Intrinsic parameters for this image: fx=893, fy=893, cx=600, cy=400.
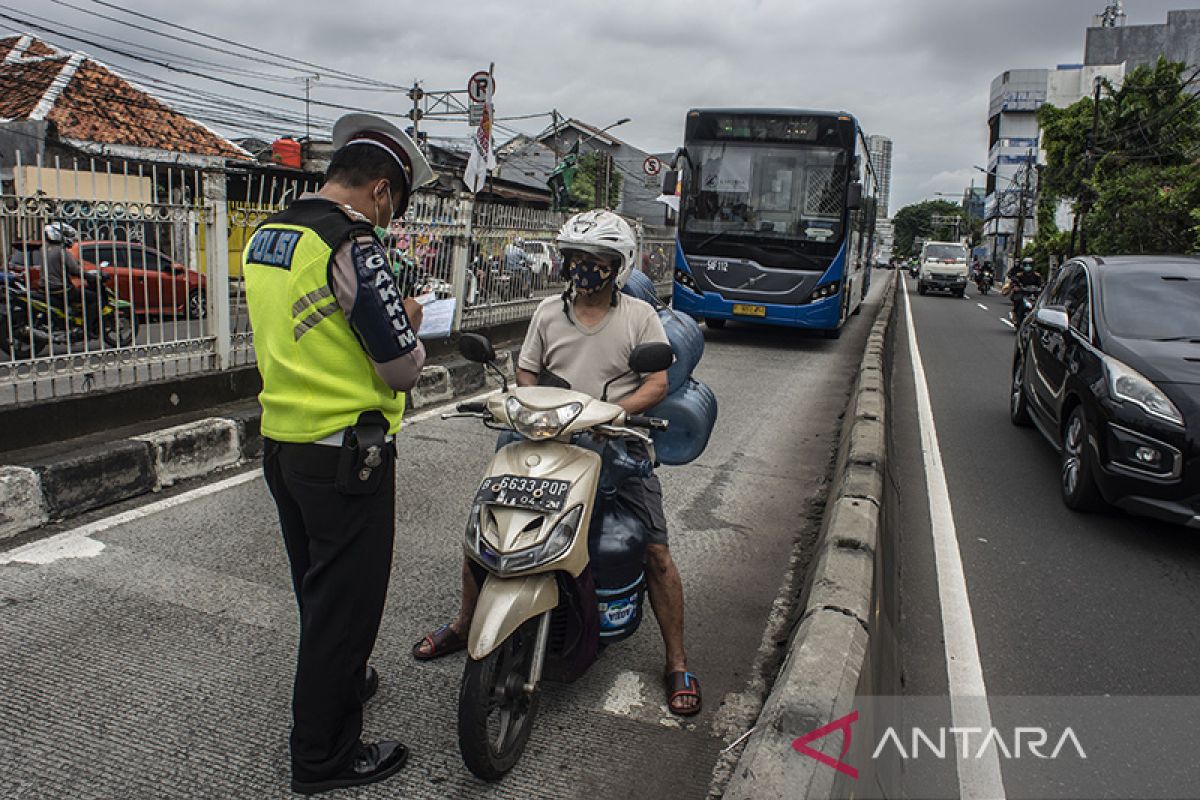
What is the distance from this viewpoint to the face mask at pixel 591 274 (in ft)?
10.1

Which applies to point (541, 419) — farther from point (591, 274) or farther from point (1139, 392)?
point (1139, 392)

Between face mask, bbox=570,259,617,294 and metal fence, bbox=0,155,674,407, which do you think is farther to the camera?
metal fence, bbox=0,155,674,407

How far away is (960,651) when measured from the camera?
379 cm

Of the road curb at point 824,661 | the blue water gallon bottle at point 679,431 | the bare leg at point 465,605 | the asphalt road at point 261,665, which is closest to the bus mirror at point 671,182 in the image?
the asphalt road at point 261,665

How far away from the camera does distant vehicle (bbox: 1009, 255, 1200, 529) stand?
16.2 feet

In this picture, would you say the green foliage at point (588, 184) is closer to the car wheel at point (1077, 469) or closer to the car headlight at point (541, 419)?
the car wheel at point (1077, 469)

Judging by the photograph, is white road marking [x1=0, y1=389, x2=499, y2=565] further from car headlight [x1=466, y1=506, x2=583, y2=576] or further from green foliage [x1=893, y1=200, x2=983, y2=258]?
green foliage [x1=893, y1=200, x2=983, y2=258]

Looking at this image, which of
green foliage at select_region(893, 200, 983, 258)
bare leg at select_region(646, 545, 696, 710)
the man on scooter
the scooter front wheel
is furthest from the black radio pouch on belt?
green foliage at select_region(893, 200, 983, 258)

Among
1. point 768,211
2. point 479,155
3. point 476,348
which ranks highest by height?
point 479,155

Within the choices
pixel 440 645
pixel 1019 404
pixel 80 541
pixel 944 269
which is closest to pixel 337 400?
pixel 440 645

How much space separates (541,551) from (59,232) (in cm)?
421

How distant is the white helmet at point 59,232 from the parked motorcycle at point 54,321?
252 mm

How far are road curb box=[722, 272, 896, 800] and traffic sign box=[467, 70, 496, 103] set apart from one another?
8.32 meters

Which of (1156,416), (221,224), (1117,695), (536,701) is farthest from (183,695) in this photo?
(1156,416)
